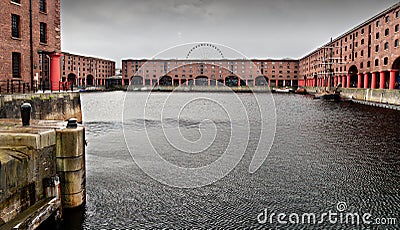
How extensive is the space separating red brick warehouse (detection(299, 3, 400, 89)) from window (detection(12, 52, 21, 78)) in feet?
173

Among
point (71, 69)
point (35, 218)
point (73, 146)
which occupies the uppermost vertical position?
point (71, 69)

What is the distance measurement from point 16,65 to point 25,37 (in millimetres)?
2416

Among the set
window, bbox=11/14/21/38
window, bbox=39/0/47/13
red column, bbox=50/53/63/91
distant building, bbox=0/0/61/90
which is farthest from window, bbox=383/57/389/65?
window, bbox=11/14/21/38

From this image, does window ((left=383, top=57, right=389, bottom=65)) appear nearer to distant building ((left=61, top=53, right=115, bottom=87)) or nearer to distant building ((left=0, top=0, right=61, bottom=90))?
distant building ((left=0, top=0, right=61, bottom=90))

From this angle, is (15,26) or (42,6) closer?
(15,26)

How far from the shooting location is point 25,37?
28.6m

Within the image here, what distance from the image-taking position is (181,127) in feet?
97.3

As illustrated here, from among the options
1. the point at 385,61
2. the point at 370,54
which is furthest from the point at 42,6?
the point at 370,54

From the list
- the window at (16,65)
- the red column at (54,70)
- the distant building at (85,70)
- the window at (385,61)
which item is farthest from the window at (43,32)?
the distant building at (85,70)

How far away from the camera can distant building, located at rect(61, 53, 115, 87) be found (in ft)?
423

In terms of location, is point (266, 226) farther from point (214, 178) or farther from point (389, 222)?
point (214, 178)

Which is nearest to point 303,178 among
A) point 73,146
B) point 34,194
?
point 73,146

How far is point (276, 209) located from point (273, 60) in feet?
464

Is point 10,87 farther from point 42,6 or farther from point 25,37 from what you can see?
point 42,6
